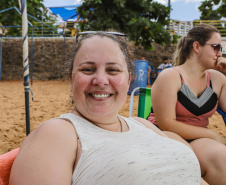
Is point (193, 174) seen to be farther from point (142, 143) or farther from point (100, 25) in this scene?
point (100, 25)

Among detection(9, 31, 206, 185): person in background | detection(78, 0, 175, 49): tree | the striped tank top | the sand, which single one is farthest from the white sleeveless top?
detection(78, 0, 175, 49): tree

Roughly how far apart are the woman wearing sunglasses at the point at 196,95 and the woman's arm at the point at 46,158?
977 mm

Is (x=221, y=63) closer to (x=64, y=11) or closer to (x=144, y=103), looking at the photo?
(x=144, y=103)

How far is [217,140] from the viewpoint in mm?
1707

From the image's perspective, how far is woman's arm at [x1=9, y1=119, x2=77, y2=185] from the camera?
2.55ft

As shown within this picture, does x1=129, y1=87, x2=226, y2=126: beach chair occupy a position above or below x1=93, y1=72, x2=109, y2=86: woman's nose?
below

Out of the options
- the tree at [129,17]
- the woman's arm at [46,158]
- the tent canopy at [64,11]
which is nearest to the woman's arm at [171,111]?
the woman's arm at [46,158]

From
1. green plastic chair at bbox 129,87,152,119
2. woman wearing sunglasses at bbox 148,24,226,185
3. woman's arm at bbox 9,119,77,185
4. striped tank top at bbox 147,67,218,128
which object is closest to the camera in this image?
woman's arm at bbox 9,119,77,185

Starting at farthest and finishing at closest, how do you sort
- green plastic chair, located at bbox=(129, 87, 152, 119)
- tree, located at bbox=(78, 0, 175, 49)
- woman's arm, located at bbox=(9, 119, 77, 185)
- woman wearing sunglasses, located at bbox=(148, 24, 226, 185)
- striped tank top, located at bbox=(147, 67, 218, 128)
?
1. tree, located at bbox=(78, 0, 175, 49)
2. green plastic chair, located at bbox=(129, 87, 152, 119)
3. striped tank top, located at bbox=(147, 67, 218, 128)
4. woman wearing sunglasses, located at bbox=(148, 24, 226, 185)
5. woman's arm, located at bbox=(9, 119, 77, 185)

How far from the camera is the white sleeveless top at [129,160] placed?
0.86m

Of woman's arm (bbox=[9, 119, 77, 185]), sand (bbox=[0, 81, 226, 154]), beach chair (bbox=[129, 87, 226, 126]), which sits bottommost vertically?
sand (bbox=[0, 81, 226, 154])

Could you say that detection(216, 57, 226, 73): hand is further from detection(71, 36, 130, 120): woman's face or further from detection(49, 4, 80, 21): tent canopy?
detection(49, 4, 80, 21): tent canopy

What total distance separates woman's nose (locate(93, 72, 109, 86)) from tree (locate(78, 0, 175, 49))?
29.0 feet

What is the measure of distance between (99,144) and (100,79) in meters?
0.28
